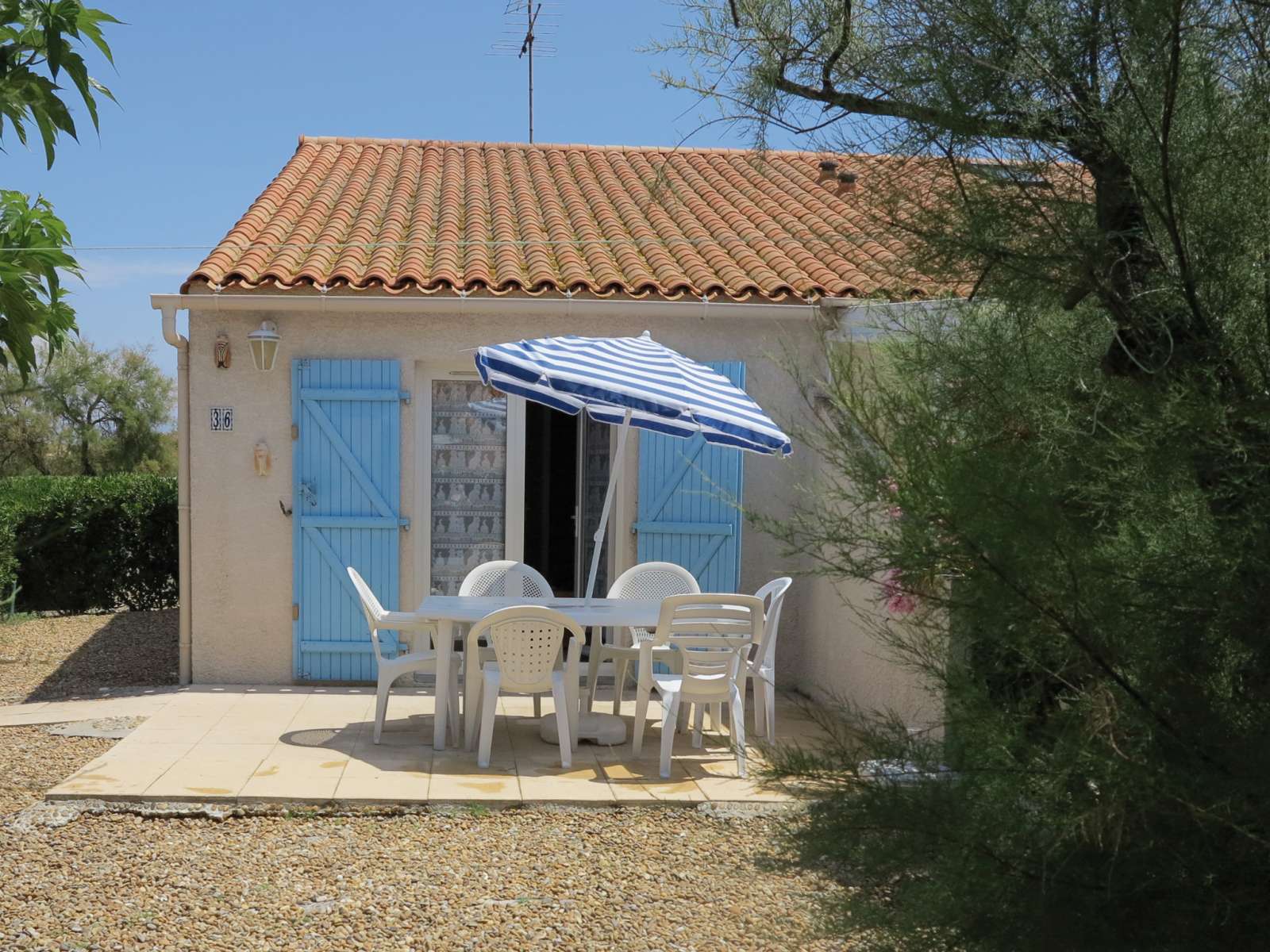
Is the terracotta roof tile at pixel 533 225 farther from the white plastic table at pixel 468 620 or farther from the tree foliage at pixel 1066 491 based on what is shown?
the tree foliage at pixel 1066 491

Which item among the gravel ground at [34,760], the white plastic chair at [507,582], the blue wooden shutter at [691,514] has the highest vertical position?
the blue wooden shutter at [691,514]

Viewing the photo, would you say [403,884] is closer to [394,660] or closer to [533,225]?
[394,660]

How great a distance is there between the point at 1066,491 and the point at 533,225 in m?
8.44

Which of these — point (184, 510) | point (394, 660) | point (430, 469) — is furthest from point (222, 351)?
point (394, 660)

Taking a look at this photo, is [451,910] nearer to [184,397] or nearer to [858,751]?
[858,751]

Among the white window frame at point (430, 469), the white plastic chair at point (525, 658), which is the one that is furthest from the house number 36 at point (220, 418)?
the white plastic chair at point (525, 658)

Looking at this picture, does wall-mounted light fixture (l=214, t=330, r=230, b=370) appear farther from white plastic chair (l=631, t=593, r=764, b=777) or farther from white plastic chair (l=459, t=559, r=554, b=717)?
white plastic chair (l=631, t=593, r=764, b=777)

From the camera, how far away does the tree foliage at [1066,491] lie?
6.99 feet

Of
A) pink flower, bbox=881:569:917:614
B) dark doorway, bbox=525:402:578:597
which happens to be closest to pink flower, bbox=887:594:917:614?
pink flower, bbox=881:569:917:614

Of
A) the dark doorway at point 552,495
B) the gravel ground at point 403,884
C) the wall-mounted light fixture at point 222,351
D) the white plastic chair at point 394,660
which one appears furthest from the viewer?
the dark doorway at point 552,495

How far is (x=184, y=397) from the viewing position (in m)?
8.42

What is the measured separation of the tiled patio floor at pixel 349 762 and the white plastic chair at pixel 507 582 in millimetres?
775

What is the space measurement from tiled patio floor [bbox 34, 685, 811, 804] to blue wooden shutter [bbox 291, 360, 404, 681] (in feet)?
2.06

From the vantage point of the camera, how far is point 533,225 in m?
10.3
